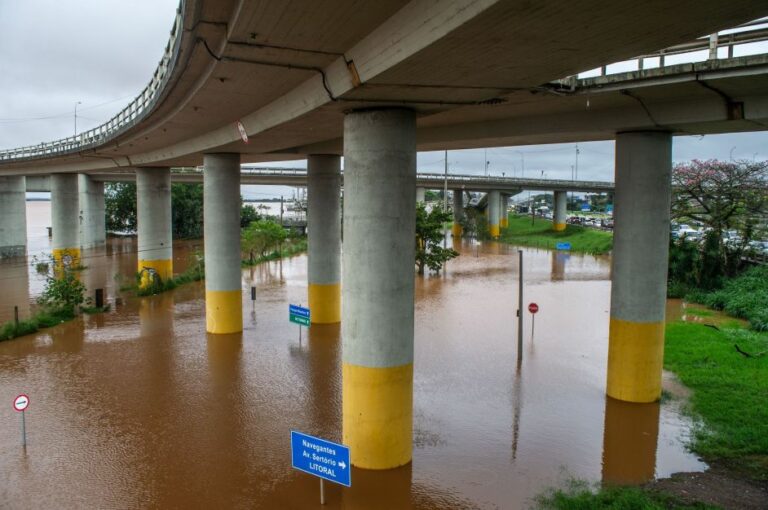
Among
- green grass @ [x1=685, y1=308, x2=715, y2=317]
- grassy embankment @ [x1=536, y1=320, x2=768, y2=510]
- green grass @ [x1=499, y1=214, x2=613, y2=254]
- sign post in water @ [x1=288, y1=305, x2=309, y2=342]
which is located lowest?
grassy embankment @ [x1=536, y1=320, x2=768, y2=510]

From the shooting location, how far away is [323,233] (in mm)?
20828

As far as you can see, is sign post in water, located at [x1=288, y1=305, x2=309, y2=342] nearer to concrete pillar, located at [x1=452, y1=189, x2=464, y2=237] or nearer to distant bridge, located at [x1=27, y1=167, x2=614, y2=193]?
distant bridge, located at [x1=27, y1=167, x2=614, y2=193]

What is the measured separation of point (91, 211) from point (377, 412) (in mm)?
47157

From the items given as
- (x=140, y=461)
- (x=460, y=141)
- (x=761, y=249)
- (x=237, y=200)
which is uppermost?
(x=460, y=141)

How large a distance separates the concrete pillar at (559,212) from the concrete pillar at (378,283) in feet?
207

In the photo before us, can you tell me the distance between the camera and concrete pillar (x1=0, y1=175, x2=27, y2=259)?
145ft

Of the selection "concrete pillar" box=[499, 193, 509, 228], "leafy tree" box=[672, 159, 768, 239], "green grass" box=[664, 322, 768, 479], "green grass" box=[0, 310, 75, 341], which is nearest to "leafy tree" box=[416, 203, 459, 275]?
"leafy tree" box=[672, 159, 768, 239]

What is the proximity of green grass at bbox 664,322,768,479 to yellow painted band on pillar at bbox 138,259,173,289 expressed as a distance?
912 inches

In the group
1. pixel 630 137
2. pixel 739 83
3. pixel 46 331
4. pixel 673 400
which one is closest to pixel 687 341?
pixel 673 400

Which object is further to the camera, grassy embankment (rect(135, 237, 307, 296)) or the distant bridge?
the distant bridge

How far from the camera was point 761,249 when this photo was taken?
28.7 m

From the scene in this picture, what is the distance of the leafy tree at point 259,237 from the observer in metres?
42.1

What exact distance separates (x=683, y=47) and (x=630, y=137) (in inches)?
107

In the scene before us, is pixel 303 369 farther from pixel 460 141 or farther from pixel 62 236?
pixel 62 236
